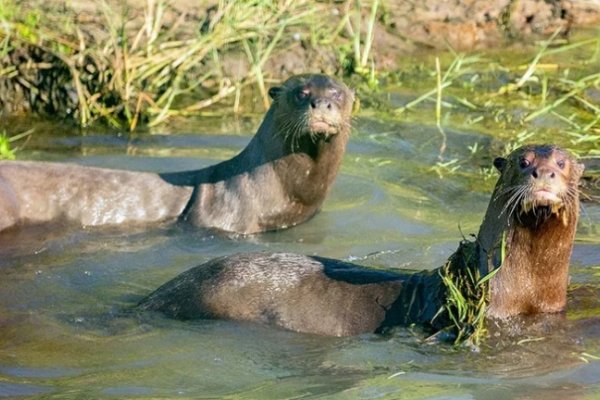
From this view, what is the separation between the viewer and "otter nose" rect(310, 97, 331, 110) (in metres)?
9.46

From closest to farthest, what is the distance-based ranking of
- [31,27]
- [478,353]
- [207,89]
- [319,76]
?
1. [478,353]
2. [319,76]
3. [31,27]
4. [207,89]

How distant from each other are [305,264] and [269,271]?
0.20 m

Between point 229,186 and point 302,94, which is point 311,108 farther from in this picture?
point 229,186

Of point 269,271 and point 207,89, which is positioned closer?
point 269,271

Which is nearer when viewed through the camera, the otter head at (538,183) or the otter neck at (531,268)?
the otter head at (538,183)

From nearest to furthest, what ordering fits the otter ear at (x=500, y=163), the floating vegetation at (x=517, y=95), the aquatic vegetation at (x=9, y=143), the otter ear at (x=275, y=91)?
the otter ear at (x=500, y=163)
the otter ear at (x=275, y=91)
the aquatic vegetation at (x=9, y=143)
the floating vegetation at (x=517, y=95)

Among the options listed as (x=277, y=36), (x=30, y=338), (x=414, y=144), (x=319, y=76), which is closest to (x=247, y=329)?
(x=30, y=338)

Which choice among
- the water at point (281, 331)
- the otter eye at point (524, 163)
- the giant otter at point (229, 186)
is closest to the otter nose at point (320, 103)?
the giant otter at point (229, 186)

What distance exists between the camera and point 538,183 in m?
6.52

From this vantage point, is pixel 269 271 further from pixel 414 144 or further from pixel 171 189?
pixel 414 144

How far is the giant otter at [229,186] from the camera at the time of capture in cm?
984

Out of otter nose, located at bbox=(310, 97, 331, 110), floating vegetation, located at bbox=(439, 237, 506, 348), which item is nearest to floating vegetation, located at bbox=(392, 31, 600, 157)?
otter nose, located at bbox=(310, 97, 331, 110)

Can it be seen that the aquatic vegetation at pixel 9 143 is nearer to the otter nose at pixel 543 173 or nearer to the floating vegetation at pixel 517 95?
the floating vegetation at pixel 517 95

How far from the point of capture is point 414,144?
1137 centimetres
